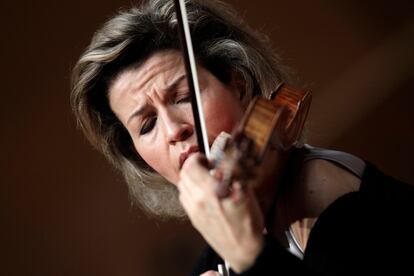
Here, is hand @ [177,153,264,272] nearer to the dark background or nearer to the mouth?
the mouth

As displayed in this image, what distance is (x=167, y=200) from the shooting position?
1.33 meters

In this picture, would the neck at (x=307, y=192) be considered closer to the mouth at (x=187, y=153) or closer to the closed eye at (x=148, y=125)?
the mouth at (x=187, y=153)

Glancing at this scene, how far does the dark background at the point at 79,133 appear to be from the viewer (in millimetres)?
1607

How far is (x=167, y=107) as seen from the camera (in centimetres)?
94

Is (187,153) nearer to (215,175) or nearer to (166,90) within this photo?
(166,90)

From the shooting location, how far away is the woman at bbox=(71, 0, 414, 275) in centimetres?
59

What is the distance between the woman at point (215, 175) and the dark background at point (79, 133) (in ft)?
1.28

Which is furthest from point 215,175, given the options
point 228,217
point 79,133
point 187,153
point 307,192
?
point 79,133

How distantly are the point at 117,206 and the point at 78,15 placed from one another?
0.54 metres

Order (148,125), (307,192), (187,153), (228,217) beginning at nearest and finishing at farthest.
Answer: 1. (228,217)
2. (307,192)
3. (187,153)
4. (148,125)

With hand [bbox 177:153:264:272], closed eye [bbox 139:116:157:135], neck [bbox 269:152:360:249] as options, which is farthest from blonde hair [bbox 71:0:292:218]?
hand [bbox 177:153:264:272]

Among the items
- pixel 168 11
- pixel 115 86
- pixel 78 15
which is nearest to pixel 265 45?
pixel 168 11

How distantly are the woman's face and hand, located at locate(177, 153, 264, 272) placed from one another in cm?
29

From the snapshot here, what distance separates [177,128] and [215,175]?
1.00ft
